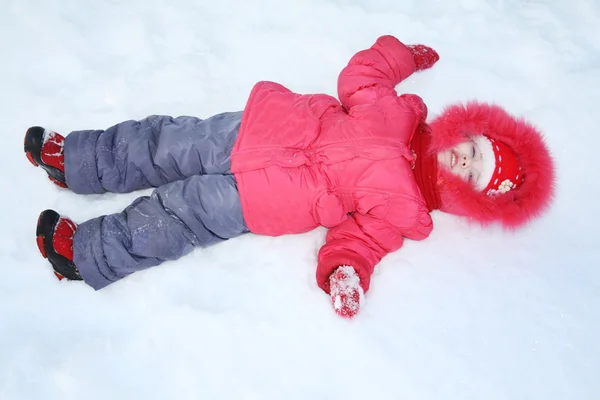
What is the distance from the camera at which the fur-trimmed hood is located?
1.49m

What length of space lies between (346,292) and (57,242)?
0.87 meters

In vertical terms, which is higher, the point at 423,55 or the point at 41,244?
the point at 423,55

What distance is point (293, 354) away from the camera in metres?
1.48

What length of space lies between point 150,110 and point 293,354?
103 cm

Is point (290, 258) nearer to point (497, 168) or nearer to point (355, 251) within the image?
point (355, 251)

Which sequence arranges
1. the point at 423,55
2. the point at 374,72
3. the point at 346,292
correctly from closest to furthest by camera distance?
1. the point at 346,292
2. the point at 374,72
3. the point at 423,55

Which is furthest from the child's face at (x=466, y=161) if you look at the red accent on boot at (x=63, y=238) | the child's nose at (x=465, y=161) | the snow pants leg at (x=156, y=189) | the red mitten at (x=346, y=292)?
the red accent on boot at (x=63, y=238)

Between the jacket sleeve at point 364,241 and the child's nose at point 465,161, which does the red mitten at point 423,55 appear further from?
the jacket sleeve at point 364,241

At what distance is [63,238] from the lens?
1.44m

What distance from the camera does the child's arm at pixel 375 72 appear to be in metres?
1.61

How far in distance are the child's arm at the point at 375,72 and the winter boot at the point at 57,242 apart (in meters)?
0.99

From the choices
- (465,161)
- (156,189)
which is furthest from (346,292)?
(156,189)

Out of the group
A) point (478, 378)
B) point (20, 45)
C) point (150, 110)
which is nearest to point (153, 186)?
point (150, 110)

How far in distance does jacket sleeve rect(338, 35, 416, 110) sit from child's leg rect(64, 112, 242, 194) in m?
0.39
